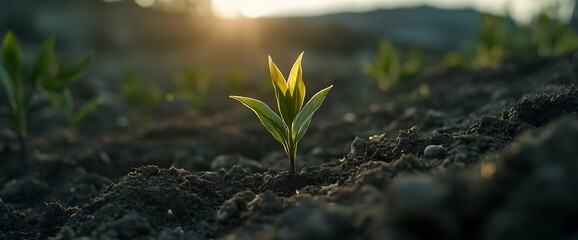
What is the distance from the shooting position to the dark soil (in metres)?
1.22

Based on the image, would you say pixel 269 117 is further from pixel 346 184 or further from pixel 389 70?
pixel 389 70

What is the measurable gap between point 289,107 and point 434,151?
0.62 metres

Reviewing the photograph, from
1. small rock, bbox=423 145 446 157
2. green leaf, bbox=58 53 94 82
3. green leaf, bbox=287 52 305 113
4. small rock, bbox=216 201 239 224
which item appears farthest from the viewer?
green leaf, bbox=58 53 94 82

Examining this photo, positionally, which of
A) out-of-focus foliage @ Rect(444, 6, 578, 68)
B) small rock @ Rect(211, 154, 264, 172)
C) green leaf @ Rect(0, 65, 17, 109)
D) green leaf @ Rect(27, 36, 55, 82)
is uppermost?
green leaf @ Rect(27, 36, 55, 82)

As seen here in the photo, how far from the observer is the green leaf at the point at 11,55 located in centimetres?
404

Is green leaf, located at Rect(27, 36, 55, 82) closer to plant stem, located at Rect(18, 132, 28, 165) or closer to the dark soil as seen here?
plant stem, located at Rect(18, 132, 28, 165)

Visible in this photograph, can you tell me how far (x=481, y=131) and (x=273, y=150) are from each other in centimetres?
243

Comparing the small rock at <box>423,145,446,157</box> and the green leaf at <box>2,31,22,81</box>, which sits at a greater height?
the green leaf at <box>2,31,22,81</box>

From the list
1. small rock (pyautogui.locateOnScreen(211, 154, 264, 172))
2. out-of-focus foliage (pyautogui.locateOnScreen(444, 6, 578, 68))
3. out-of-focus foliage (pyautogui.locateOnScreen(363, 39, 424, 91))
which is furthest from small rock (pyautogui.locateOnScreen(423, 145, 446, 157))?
out-of-focus foliage (pyautogui.locateOnScreen(363, 39, 424, 91))

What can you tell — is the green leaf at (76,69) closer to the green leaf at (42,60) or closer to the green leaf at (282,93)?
the green leaf at (42,60)

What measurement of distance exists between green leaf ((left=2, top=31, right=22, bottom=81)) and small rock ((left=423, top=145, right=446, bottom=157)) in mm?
3115

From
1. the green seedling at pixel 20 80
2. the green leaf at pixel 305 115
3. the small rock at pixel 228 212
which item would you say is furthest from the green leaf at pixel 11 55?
the small rock at pixel 228 212

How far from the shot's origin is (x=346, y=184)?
2.12 m

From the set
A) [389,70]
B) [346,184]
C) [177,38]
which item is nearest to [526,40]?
[389,70]
